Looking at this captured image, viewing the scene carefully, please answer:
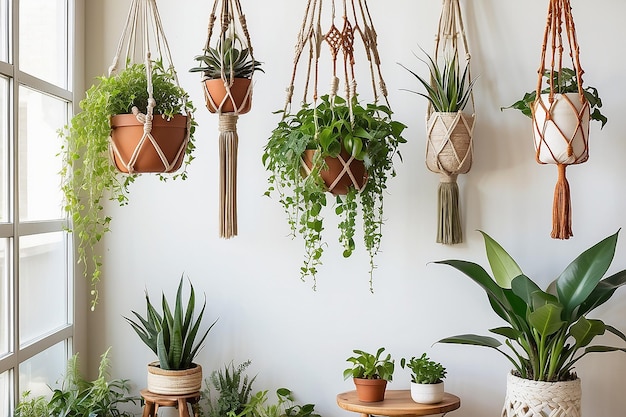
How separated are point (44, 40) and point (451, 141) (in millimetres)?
1575

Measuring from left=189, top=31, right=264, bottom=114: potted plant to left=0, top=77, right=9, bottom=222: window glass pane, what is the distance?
638mm

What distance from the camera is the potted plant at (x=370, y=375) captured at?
2871mm

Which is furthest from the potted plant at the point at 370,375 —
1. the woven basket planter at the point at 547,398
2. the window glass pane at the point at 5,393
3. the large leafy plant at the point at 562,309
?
the window glass pane at the point at 5,393

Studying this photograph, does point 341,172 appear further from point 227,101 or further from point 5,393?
point 5,393

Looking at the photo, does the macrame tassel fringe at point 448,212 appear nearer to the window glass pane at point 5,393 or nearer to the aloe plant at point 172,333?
the aloe plant at point 172,333

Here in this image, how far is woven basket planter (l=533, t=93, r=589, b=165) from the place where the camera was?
103 inches

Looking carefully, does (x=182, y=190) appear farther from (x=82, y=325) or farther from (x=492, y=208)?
(x=492, y=208)

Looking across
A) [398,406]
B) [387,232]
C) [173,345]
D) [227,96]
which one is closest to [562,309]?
[398,406]

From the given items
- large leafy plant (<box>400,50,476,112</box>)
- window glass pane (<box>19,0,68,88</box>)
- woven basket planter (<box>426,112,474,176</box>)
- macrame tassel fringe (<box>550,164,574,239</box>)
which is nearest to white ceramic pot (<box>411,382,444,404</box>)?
macrame tassel fringe (<box>550,164,574,239</box>)

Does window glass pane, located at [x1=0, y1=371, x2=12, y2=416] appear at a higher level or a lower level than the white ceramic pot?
higher

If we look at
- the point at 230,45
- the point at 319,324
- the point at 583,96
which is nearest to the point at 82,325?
the point at 319,324

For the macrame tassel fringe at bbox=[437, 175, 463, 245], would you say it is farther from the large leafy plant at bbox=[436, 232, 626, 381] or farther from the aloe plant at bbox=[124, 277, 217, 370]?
the aloe plant at bbox=[124, 277, 217, 370]

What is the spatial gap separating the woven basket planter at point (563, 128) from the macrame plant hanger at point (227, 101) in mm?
1024

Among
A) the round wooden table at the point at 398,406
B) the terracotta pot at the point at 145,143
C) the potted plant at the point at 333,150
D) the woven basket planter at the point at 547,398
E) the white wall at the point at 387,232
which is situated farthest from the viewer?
the white wall at the point at 387,232
